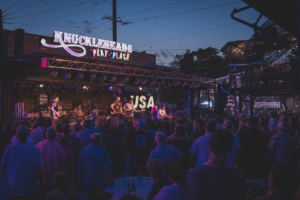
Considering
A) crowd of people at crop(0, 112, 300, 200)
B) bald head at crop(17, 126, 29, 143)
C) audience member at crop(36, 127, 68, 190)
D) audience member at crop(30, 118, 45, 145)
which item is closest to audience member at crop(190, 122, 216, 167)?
crowd of people at crop(0, 112, 300, 200)

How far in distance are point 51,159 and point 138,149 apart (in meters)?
1.83

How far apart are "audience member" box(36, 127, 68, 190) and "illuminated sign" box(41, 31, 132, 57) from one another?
10.7m

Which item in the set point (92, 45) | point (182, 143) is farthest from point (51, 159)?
point (92, 45)

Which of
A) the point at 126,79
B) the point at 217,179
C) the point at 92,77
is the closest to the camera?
the point at 217,179

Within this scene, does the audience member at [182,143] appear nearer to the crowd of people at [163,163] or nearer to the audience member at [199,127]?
the crowd of people at [163,163]

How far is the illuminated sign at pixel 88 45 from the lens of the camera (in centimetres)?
1429

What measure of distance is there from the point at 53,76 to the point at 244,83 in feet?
35.7

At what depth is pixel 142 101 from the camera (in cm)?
2166

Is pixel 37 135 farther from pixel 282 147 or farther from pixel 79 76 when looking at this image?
pixel 79 76

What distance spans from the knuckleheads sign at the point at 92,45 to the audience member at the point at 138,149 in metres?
10.0

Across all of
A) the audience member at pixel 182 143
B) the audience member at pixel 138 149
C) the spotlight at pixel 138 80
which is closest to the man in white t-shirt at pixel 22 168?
the audience member at pixel 138 149

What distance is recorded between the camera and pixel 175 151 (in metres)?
4.16

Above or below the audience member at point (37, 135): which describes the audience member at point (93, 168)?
below

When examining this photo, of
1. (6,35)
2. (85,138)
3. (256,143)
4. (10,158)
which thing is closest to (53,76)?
(6,35)
